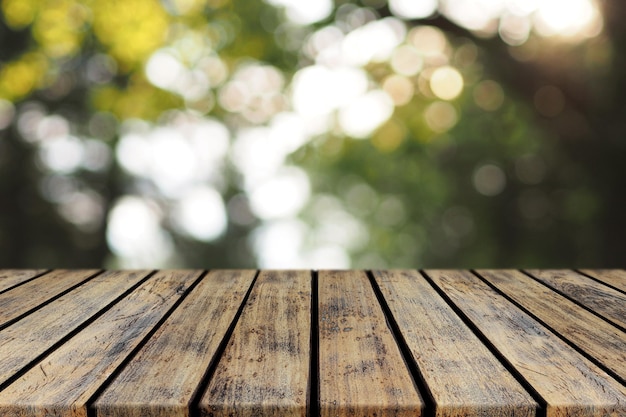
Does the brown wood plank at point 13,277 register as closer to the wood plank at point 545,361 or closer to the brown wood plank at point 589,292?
the wood plank at point 545,361

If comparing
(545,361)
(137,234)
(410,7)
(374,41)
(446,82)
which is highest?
(410,7)

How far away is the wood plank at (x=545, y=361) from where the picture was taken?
2.67 ft

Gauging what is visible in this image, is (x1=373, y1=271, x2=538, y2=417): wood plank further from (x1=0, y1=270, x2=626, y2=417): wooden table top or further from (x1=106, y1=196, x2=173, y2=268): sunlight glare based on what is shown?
(x1=106, y1=196, x2=173, y2=268): sunlight glare

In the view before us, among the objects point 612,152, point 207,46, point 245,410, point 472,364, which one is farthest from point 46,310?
point 612,152

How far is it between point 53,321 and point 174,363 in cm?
34

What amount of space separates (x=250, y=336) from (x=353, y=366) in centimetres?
20

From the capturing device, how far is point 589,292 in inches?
55.7

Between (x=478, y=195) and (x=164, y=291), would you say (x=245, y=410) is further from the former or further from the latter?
(x=478, y=195)

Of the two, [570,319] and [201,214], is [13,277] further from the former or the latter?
[201,214]

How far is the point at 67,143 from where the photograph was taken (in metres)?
6.34

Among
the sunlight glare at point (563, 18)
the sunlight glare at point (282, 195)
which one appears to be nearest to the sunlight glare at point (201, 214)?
the sunlight glare at point (282, 195)

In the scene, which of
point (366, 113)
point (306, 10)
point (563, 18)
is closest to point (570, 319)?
point (366, 113)

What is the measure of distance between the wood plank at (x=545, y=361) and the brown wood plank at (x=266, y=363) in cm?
29

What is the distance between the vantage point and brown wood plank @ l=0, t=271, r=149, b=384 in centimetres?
98
